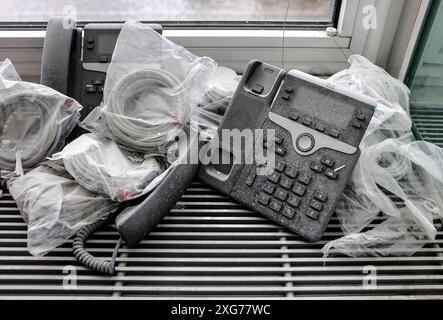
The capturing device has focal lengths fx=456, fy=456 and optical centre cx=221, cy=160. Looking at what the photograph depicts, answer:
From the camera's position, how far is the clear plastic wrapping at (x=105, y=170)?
762 mm

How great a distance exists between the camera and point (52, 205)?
0.74 metres

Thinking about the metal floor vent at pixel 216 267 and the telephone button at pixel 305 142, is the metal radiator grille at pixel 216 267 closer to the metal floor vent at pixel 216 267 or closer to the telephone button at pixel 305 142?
the metal floor vent at pixel 216 267

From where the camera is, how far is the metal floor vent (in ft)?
2.23

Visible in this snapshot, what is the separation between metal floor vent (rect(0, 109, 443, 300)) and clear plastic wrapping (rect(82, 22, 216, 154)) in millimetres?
A: 168

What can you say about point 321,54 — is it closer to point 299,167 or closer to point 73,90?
point 299,167

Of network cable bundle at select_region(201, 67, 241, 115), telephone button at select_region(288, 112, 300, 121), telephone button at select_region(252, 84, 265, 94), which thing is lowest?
network cable bundle at select_region(201, 67, 241, 115)

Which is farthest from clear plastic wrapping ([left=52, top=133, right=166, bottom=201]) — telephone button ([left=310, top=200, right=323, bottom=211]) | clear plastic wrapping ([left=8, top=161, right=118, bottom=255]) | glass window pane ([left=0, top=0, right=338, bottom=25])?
glass window pane ([left=0, top=0, right=338, bottom=25])

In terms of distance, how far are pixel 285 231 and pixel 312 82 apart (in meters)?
0.27

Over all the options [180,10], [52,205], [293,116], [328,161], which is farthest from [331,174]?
[180,10]

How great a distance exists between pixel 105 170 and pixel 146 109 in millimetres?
148

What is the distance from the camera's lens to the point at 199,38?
1.02 m

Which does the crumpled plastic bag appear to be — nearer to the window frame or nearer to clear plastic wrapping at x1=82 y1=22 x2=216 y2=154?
the window frame

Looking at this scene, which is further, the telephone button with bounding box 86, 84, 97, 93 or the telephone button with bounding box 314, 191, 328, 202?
the telephone button with bounding box 86, 84, 97, 93

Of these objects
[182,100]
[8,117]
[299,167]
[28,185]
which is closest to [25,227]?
[28,185]
